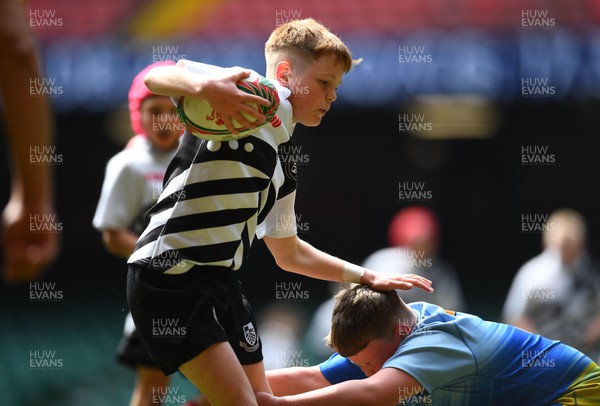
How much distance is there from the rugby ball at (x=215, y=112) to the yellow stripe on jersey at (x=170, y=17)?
783 centimetres

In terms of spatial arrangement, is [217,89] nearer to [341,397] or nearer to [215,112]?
[215,112]

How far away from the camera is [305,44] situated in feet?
10.9

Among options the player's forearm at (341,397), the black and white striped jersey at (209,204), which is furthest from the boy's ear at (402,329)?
the black and white striped jersey at (209,204)

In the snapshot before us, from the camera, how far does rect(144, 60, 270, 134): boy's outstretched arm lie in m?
2.75

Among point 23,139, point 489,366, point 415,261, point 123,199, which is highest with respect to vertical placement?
point 23,139

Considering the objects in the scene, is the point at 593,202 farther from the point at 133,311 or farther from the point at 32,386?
the point at 133,311

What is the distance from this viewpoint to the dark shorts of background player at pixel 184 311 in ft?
9.66

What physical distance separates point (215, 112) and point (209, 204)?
1.17 ft

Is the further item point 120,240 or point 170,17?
point 170,17

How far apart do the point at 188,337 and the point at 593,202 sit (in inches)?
365

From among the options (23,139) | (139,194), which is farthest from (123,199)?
(23,139)

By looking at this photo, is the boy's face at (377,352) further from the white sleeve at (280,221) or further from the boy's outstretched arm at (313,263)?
the white sleeve at (280,221)

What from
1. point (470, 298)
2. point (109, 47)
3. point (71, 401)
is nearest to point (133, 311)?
point (71, 401)

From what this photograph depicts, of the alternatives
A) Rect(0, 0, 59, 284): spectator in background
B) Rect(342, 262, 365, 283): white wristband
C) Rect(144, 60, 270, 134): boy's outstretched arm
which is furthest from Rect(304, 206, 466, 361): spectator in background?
Rect(0, 0, 59, 284): spectator in background
